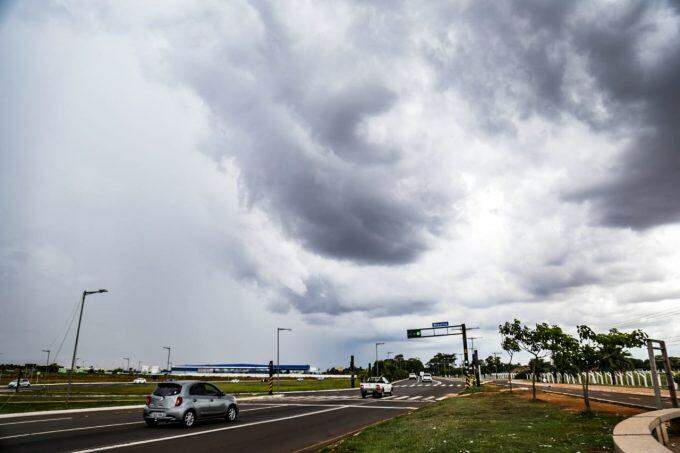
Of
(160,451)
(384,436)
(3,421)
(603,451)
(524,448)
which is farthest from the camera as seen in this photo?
(3,421)

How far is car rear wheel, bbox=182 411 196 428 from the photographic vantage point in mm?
15837

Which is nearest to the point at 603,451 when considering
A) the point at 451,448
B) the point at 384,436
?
the point at 451,448

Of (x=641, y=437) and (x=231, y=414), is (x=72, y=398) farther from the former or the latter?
(x=641, y=437)

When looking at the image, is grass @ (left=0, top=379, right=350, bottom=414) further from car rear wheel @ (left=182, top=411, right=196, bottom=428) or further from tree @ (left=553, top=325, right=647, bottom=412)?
tree @ (left=553, top=325, right=647, bottom=412)

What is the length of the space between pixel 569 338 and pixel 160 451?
17329 mm

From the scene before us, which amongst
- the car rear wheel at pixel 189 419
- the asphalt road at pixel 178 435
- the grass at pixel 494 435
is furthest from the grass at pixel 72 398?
the grass at pixel 494 435

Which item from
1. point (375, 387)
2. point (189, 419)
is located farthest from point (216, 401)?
point (375, 387)

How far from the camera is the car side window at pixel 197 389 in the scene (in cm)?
1652

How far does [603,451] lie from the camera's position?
8.91m

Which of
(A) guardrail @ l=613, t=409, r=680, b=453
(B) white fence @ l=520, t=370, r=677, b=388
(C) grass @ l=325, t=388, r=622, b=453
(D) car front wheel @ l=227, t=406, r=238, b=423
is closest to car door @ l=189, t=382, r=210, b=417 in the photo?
(D) car front wheel @ l=227, t=406, r=238, b=423

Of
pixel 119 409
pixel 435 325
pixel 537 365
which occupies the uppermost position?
pixel 435 325

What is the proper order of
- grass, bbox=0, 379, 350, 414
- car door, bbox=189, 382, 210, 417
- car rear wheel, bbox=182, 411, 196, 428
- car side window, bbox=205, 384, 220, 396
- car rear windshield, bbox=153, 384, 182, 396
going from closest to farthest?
car rear wheel, bbox=182, 411, 196, 428 → car rear windshield, bbox=153, 384, 182, 396 → car door, bbox=189, 382, 210, 417 → car side window, bbox=205, 384, 220, 396 → grass, bbox=0, 379, 350, 414

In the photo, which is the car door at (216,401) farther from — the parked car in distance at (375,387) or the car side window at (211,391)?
the parked car in distance at (375,387)

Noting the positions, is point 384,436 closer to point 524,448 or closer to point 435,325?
point 524,448
